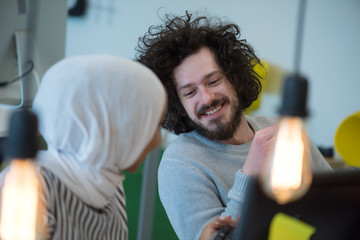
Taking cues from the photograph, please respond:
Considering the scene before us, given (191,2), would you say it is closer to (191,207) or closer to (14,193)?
(191,207)

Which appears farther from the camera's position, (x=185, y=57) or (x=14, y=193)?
(x=185, y=57)

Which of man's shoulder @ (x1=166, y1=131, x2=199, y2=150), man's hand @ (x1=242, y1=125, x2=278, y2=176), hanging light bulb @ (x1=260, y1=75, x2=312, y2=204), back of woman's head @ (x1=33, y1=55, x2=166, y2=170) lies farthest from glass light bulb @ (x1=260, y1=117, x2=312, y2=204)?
man's shoulder @ (x1=166, y1=131, x2=199, y2=150)

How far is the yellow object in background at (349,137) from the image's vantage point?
178 centimetres

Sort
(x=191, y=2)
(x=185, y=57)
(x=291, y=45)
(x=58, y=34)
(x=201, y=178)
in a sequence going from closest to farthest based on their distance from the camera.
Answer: (x=201, y=178), (x=185, y=57), (x=58, y=34), (x=291, y=45), (x=191, y=2)

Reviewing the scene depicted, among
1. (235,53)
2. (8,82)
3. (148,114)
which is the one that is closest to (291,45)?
(235,53)

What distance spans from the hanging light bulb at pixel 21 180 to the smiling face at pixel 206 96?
99 cm

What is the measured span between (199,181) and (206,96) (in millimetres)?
280

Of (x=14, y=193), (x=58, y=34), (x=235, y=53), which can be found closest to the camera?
(x=14, y=193)

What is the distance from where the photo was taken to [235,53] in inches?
70.1

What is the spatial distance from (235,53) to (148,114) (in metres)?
0.85

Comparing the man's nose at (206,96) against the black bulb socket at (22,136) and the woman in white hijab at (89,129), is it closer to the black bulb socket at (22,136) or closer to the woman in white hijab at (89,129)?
the woman in white hijab at (89,129)

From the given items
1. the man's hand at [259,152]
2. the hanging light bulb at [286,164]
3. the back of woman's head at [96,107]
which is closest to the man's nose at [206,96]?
the man's hand at [259,152]

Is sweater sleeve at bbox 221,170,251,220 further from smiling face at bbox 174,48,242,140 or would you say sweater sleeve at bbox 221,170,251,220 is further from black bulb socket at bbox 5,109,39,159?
black bulb socket at bbox 5,109,39,159

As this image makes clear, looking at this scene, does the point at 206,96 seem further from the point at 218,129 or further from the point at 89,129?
the point at 89,129
